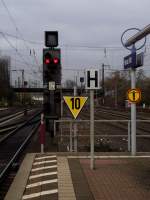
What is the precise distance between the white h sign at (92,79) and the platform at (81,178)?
197 centimetres

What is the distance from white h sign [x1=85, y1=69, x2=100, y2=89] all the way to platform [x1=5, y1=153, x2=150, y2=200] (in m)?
1.97

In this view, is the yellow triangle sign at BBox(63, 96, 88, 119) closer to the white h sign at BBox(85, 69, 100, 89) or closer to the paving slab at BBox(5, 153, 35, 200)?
the paving slab at BBox(5, 153, 35, 200)

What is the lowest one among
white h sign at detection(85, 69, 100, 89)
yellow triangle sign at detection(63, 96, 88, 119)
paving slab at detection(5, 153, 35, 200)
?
paving slab at detection(5, 153, 35, 200)

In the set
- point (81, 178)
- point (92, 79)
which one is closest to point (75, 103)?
point (92, 79)

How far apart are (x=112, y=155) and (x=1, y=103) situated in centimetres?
11423

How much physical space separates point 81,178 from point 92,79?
260 cm

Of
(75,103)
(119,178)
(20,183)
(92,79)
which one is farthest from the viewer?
(75,103)

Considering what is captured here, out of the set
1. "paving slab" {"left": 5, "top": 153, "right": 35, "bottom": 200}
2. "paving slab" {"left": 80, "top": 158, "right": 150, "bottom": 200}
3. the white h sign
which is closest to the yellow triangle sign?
"paving slab" {"left": 80, "top": 158, "right": 150, "bottom": 200}

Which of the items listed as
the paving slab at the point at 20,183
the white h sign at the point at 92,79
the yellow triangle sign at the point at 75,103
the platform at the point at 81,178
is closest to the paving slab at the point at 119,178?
the platform at the point at 81,178

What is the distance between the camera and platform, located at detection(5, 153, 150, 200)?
9812 mm

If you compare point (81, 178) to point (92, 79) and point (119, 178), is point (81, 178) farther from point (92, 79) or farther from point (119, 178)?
point (92, 79)

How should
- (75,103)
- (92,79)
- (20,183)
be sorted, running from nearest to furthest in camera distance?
1. (20,183)
2. (92,79)
3. (75,103)

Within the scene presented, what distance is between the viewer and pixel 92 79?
1306cm

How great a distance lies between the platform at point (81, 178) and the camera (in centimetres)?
981
